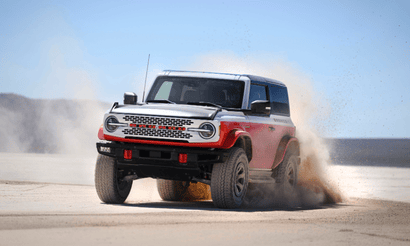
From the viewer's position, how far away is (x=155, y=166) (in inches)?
410

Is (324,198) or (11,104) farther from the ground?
(324,198)

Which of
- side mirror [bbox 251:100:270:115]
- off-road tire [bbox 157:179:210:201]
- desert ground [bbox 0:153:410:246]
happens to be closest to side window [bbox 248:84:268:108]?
side mirror [bbox 251:100:270:115]

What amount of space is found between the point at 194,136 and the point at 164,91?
2.10 m

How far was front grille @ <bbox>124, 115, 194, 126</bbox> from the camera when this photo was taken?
403 inches

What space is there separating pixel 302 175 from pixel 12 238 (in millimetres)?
9063

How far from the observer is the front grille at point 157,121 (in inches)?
403

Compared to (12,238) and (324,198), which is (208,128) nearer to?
(12,238)

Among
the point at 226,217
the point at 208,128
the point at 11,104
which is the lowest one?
the point at 11,104

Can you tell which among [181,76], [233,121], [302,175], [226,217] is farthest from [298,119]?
[226,217]

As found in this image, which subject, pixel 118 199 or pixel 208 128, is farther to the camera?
pixel 118 199

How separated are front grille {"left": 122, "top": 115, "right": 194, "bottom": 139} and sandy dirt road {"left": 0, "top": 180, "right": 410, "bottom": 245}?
117 centimetres

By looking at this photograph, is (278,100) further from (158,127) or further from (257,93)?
(158,127)

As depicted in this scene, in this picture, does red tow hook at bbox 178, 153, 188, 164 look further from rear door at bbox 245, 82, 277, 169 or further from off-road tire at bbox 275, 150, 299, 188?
off-road tire at bbox 275, 150, 299, 188

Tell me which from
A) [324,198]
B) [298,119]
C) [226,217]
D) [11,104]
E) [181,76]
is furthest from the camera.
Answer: [11,104]
